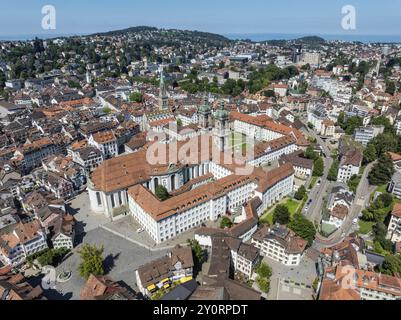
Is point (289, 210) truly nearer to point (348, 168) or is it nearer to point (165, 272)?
point (348, 168)

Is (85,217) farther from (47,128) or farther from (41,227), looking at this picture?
(47,128)

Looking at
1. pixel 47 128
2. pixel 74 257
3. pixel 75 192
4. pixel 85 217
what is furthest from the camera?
pixel 47 128

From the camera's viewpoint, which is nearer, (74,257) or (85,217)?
(74,257)

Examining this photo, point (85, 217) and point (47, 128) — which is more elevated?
point (47, 128)

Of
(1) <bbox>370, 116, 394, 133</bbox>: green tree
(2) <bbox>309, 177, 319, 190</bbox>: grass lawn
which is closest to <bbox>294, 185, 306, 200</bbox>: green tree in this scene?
(2) <bbox>309, 177, 319, 190</bbox>: grass lawn

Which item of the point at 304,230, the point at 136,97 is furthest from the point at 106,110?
the point at 304,230
